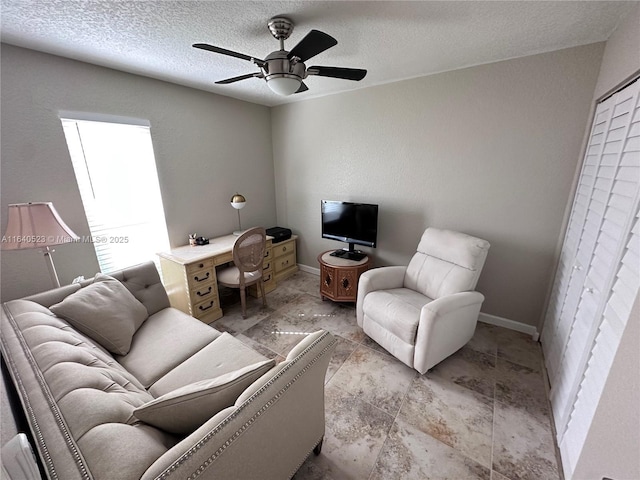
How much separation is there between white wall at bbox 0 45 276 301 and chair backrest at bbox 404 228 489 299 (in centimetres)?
235

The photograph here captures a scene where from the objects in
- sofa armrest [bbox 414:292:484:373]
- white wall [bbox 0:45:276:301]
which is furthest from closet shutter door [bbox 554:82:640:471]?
white wall [bbox 0:45:276:301]

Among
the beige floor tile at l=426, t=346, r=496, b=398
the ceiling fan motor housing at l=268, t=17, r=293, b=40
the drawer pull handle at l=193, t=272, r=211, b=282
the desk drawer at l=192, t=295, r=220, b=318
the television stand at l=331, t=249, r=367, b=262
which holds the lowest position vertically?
the beige floor tile at l=426, t=346, r=496, b=398

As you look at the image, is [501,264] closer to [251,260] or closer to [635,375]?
[635,375]

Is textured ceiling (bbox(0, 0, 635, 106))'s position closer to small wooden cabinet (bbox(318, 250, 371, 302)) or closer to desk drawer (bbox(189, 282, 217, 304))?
small wooden cabinet (bbox(318, 250, 371, 302))

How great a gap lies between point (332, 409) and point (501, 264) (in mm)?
1997

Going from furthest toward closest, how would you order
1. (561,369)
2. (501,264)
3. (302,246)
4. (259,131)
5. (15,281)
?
(302,246) < (259,131) < (501,264) < (15,281) < (561,369)

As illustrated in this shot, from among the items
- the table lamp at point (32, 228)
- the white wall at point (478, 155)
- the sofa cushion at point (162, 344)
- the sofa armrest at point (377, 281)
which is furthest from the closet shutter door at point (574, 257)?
the table lamp at point (32, 228)

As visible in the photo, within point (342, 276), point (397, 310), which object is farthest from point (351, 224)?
point (397, 310)

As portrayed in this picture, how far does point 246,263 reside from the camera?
104 inches

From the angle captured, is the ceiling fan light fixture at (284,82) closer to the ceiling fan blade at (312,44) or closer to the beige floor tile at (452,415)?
the ceiling fan blade at (312,44)

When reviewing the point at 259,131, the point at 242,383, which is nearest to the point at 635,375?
the point at 242,383

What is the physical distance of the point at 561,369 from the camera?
5.29ft

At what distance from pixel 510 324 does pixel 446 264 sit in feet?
3.21

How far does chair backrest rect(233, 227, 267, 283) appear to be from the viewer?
8.20 feet
